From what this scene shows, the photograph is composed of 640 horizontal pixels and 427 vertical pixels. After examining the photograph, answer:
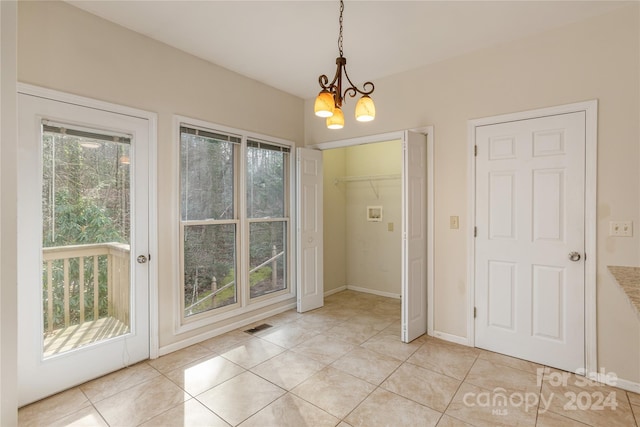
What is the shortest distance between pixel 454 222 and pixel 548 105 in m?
1.29

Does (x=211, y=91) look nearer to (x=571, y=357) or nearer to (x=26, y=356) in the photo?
(x=26, y=356)

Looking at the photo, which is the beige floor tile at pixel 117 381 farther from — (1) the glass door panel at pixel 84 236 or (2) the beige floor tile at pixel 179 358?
(1) the glass door panel at pixel 84 236

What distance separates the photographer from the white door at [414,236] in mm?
3092

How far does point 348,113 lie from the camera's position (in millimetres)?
3924

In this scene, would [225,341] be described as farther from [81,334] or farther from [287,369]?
[81,334]

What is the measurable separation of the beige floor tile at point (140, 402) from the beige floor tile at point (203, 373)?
0.07 metres

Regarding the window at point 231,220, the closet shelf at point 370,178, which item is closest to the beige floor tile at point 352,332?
the window at point 231,220

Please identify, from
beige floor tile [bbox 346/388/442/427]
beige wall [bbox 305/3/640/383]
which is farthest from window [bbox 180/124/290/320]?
beige floor tile [bbox 346/388/442/427]

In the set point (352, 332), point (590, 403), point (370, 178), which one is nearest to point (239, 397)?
point (352, 332)

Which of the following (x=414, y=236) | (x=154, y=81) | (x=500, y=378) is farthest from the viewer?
(x=414, y=236)

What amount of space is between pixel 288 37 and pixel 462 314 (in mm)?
3169

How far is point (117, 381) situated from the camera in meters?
2.41

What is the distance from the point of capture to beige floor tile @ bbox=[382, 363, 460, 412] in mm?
2172

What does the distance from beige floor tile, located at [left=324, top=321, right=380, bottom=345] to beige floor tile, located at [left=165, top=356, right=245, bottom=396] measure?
1.12 meters
